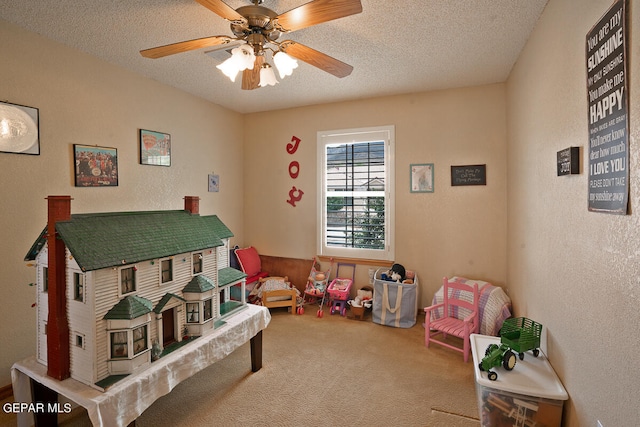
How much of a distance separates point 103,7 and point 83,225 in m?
1.47

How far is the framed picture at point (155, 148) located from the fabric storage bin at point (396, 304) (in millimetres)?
2769

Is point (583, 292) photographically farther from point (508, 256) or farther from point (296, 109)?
point (296, 109)

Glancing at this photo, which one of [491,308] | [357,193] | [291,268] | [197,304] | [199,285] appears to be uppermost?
[357,193]

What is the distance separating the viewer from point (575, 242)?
1.59 meters

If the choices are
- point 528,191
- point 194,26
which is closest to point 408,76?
point 528,191

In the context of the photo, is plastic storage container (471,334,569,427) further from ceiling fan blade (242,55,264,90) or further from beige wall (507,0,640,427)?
ceiling fan blade (242,55,264,90)

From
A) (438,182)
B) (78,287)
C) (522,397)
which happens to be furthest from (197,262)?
(438,182)

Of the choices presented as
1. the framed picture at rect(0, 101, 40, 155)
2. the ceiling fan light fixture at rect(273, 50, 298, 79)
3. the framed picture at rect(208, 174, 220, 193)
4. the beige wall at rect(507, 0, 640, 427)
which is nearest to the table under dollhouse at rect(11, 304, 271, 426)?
the framed picture at rect(0, 101, 40, 155)

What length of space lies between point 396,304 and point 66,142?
350 centimetres

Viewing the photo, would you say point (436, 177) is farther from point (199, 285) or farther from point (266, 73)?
point (199, 285)

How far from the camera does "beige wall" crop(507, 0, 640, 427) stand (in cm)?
112

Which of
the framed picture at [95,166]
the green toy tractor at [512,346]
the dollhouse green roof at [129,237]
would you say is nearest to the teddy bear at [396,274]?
the green toy tractor at [512,346]

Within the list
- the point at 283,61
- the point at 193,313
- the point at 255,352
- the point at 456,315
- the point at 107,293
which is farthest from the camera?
the point at 456,315

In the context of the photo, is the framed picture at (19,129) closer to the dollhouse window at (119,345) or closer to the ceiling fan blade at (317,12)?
the dollhouse window at (119,345)
